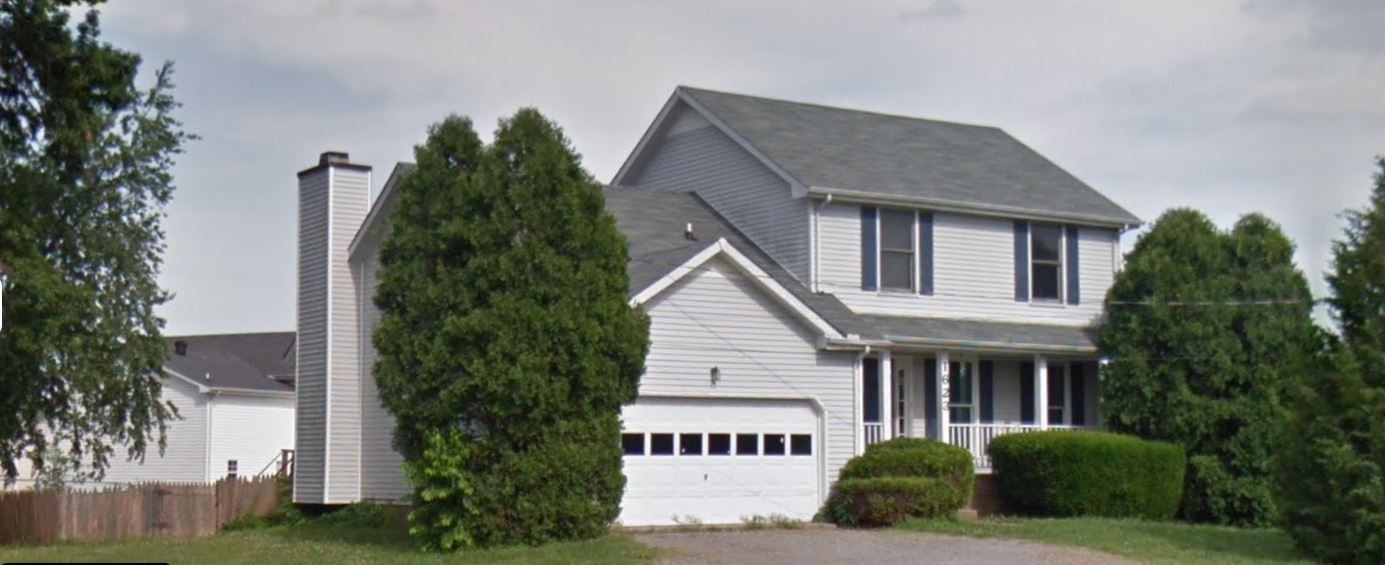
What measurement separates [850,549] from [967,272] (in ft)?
35.9

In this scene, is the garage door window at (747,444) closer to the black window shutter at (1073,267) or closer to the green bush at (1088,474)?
the green bush at (1088,474)

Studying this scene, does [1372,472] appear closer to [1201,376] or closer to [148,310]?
[1201,376]

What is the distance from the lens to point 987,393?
35188 mm

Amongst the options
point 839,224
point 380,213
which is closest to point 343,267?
point 380,213

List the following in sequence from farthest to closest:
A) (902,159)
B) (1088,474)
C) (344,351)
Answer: (902,159)
(1088,474)
(344,351)

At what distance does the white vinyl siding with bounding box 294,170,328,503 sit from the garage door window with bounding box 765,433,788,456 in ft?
25.2

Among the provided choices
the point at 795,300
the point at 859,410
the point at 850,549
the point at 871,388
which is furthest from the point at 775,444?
the point at 850,549

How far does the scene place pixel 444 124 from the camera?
1033 inches

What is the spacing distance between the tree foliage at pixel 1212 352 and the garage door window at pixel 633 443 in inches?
412

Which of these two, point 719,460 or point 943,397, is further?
point 943,397

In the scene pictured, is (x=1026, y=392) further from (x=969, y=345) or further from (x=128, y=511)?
(x=128, y=511)

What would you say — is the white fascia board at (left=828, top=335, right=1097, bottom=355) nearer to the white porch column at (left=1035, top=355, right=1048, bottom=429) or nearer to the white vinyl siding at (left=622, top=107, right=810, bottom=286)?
the white porch column at (left=1035, top=355, right=1048, bottom=429)

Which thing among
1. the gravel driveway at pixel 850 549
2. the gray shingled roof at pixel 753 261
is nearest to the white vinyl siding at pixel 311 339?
the gray shingled roof at pixel 753 261

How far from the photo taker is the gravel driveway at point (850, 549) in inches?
933
